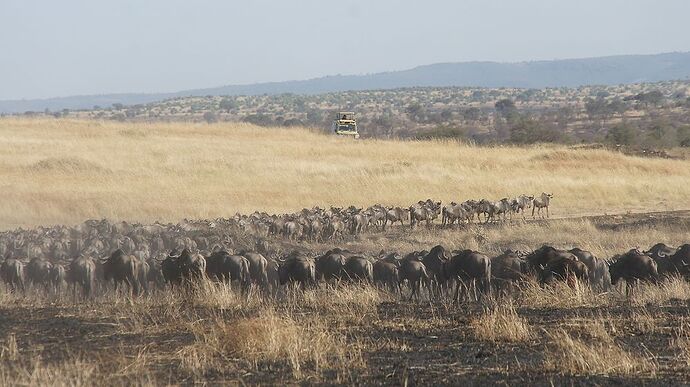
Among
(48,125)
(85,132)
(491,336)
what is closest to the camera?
(491,336)

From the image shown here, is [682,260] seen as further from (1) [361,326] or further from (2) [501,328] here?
(1) [361,326]

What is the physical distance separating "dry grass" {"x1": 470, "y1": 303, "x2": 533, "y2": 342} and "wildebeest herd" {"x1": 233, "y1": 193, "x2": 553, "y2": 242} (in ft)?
40.1

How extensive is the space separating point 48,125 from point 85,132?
14.2ft

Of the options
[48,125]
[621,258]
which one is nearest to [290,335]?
[621,258]

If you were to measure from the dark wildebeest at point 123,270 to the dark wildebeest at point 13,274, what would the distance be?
1235 mm

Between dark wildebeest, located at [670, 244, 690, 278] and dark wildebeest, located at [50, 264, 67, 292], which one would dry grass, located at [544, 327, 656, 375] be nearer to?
dark wildebeest, located at [670, 244, 690, 278]

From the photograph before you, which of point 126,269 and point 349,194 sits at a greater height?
point 126,269

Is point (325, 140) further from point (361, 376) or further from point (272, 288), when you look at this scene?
point (361, 376)

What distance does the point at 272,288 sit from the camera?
13.8 meters

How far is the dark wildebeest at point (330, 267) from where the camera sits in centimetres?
1396

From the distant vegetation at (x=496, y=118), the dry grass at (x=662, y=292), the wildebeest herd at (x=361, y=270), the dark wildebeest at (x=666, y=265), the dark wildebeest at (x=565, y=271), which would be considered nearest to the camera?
the dry grass at (x=662, y=292)

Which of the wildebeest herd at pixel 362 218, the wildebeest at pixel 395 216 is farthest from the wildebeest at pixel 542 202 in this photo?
the wildebeest at pixel 395 216

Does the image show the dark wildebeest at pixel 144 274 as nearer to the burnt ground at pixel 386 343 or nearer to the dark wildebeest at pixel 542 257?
the burnt ground at pixel 386 343

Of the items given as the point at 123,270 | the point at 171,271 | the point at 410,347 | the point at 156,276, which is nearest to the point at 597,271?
the point at 410,347
